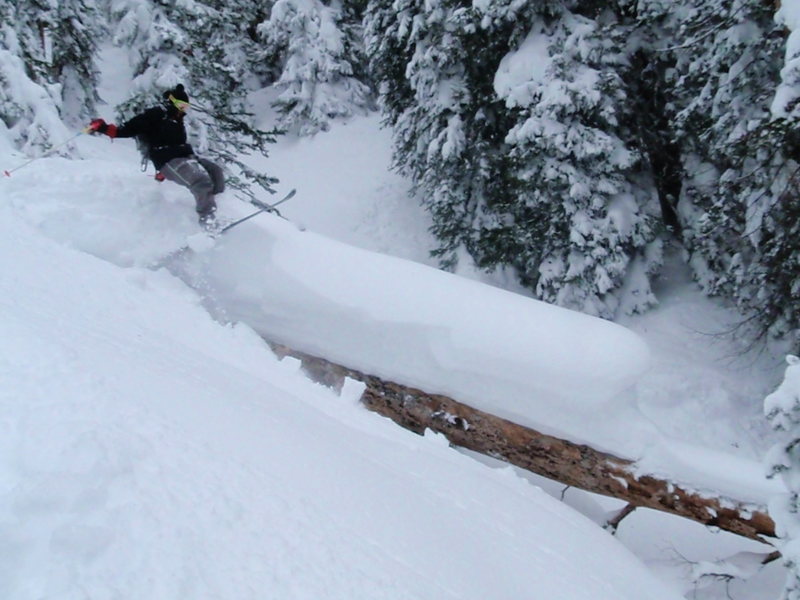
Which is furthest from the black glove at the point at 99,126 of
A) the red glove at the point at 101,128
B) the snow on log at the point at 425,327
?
the snow on log at the point at 425,327

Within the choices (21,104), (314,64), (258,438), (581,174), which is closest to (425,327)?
(258,438)

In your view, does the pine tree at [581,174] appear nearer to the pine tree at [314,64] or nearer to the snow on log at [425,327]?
the snow on log at [425,327]

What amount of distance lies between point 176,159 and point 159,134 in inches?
15.3

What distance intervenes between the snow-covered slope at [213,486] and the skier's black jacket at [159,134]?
7.02ft

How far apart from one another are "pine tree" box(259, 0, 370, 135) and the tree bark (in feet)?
48.2

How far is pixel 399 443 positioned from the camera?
198 inches

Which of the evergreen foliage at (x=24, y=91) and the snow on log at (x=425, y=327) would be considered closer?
the snow on log at (x=425, y=327)

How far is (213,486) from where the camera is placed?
93.5 inches

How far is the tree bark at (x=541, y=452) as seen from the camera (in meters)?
5.29

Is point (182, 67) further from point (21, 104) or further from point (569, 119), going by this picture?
point (569, 119)

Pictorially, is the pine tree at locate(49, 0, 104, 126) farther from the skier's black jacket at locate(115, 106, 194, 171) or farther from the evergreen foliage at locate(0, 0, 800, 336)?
the skier's black jacket at locate(115, 106, 194, 171)

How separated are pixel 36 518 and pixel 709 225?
10.2 m

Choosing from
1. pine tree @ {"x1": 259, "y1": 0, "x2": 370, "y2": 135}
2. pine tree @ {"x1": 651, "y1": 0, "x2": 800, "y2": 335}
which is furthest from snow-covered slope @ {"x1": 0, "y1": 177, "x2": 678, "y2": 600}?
pine tree @ {"x1": 259, "y1": 0, "x2": 370, "y2": 135}

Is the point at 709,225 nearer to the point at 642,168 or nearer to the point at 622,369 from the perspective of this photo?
the point at 642,168
